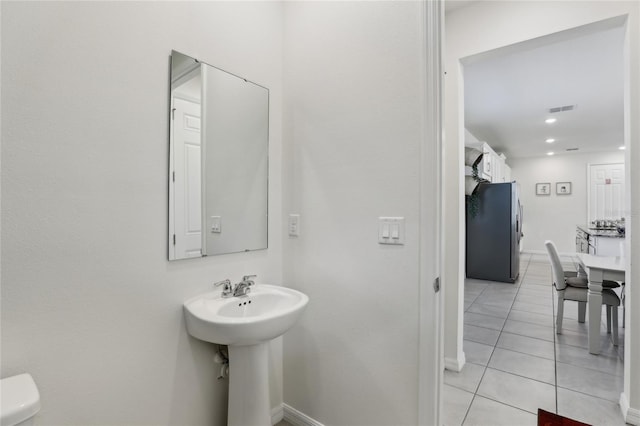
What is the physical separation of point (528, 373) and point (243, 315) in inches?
87.6

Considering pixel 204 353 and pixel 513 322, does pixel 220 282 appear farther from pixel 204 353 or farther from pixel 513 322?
pixel 513 322

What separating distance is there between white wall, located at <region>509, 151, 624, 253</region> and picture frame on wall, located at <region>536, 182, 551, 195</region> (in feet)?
0.22

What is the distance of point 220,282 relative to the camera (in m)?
1.48

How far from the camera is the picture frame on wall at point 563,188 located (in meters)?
7.55

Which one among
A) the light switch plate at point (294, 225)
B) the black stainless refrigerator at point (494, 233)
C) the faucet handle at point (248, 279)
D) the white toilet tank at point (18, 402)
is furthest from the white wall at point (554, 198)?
the white toilet tank at point (18, 402)

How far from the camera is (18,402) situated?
0.79m

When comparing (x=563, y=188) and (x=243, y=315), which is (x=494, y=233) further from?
(x=243, y=315)

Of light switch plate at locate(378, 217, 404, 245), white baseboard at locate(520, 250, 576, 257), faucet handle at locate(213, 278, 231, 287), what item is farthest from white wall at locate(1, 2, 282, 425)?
white baseboard at locate(520, 250, 576, 257)

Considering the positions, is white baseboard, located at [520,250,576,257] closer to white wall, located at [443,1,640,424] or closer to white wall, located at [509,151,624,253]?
white wall, located at [509,151,624,253]

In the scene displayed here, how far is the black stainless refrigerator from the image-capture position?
16.1ft

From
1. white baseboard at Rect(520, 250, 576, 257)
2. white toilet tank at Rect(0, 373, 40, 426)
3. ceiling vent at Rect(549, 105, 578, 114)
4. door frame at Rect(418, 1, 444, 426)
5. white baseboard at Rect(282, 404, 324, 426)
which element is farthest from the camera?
white baseboard at Rect(520, 250, 576, 257)

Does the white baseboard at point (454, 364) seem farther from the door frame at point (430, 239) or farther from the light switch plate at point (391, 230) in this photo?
the light switch plate at point (391, 230)

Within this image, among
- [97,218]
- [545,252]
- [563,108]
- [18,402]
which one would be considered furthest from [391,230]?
[545,252]

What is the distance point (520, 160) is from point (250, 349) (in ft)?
29.8
